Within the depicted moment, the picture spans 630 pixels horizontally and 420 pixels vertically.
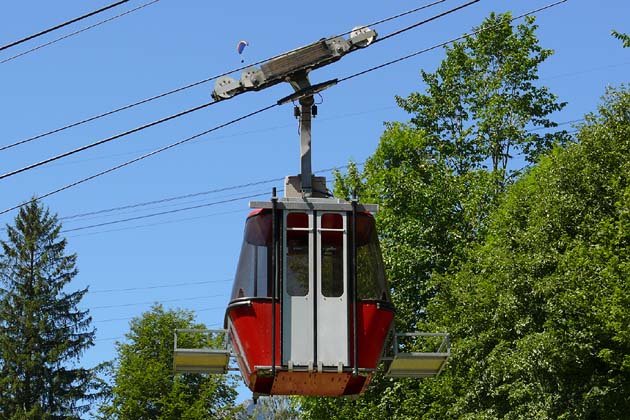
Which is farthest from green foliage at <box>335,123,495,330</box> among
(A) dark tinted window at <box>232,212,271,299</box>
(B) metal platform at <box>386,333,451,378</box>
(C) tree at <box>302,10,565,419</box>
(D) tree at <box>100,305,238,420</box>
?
(A) dark tinted window at <box>232,212,271,299</box>

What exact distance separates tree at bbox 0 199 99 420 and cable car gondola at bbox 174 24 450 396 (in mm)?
58761

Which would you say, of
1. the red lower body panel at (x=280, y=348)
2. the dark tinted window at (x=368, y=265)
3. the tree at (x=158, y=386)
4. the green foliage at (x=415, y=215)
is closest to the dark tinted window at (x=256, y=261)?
the red lower body panel at (x=280, y=348)

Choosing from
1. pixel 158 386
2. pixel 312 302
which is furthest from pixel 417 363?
pixel 158 386

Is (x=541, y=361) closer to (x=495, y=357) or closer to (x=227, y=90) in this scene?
(x=495, y=357)

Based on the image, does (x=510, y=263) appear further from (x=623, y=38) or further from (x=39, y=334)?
(x=39, y=334)

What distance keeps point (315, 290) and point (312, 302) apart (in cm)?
16

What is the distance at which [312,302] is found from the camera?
18.4 metres

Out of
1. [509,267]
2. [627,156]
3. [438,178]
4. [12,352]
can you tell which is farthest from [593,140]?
[12,352]

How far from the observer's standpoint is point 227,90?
19781mm

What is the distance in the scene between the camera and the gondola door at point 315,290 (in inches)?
717

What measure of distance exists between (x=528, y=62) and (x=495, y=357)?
18.4 metres

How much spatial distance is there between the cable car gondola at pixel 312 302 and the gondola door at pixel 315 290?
0.01 m

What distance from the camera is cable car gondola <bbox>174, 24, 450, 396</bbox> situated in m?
18.2

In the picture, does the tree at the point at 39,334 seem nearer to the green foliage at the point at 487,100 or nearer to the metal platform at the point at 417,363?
the green foliage at the point at 487,100
